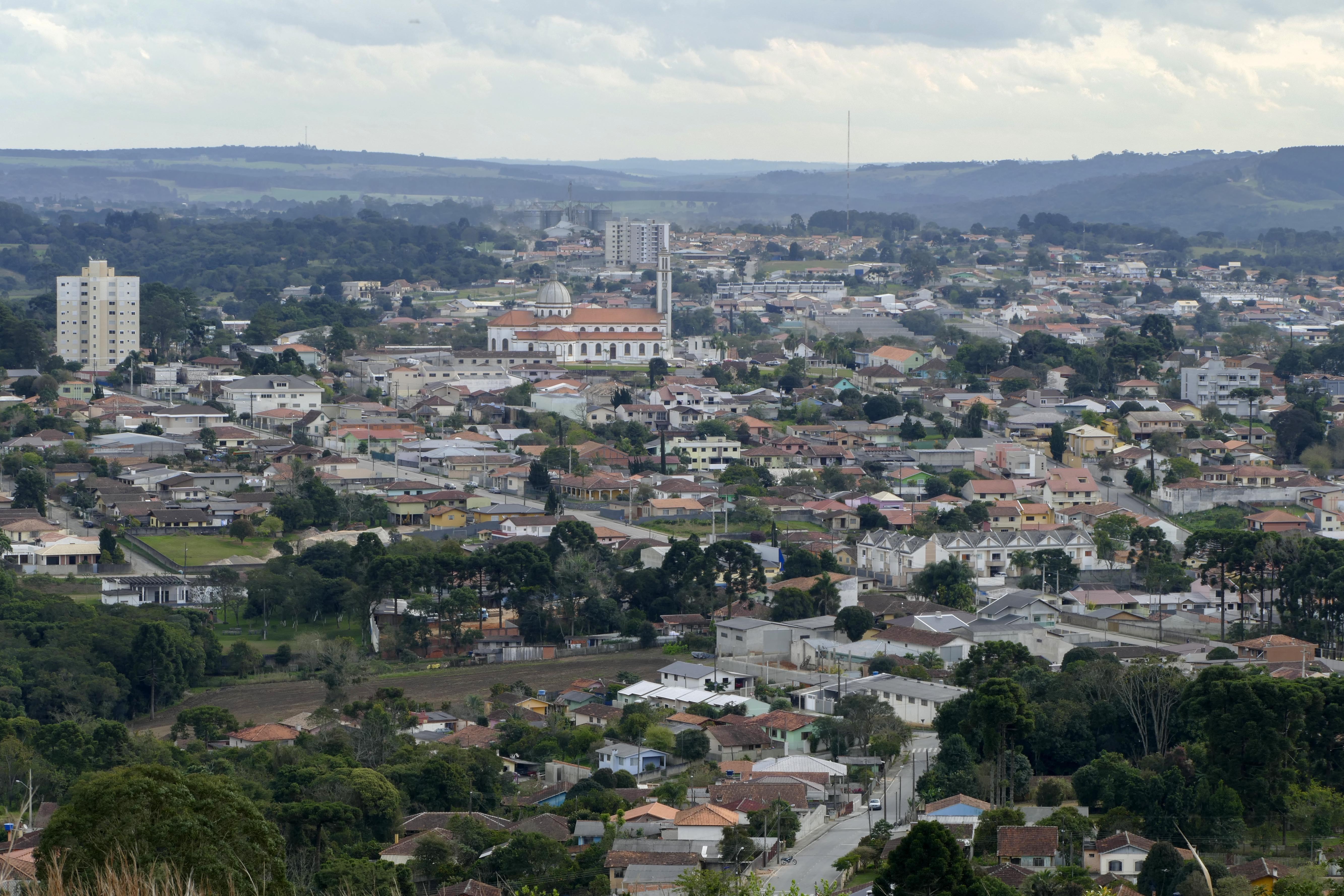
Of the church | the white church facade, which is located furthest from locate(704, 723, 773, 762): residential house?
the white church facade

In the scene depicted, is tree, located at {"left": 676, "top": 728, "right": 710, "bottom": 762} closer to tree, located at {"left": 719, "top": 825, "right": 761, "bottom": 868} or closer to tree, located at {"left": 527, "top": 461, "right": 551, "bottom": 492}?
tree, located at {"left": 719, "top": 825, "right": 761, "bottom": 868}

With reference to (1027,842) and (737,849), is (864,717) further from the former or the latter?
(737,849)

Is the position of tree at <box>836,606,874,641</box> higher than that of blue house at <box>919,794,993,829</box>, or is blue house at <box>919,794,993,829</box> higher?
tree at <box>836,606,874,641</box>

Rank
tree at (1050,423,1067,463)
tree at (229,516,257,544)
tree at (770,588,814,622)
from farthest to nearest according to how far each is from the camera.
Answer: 1. tree at (1050,423,1067,463)
2. tree at (229,516,257,544)
3. tree at (770,588,814,622)

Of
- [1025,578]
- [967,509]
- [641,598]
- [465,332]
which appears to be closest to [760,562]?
[641,598]

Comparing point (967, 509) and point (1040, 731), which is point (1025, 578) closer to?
point (967, 509)

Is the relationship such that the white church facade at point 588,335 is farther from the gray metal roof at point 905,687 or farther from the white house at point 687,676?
the gray metal roof at point 905,687
